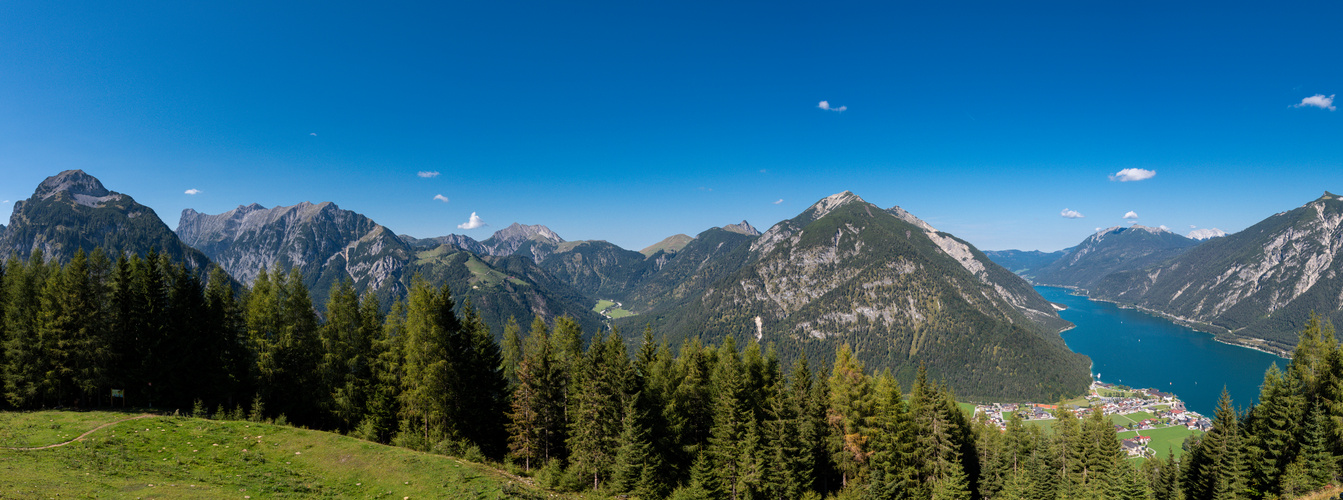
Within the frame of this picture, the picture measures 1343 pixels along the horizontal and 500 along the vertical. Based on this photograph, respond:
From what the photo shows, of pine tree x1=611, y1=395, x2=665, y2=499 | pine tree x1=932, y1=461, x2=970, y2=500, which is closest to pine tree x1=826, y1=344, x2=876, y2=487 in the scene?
pine tree x1=932, y1=461, x2=970, y2=500

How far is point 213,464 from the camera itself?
29609 mm

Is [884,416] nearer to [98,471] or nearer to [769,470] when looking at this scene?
[769,470]

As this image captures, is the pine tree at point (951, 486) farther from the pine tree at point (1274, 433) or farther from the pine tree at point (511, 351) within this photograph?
the pine tree at point (511, 351)

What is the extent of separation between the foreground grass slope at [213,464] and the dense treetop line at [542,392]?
5449 millimetres

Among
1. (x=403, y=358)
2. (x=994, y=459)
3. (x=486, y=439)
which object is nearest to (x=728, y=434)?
(x=486, y=439)

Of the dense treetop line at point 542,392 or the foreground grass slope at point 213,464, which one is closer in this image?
the foreground grass slope at point 213,464

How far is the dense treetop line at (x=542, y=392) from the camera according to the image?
129ft

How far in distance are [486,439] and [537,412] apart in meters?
6.80

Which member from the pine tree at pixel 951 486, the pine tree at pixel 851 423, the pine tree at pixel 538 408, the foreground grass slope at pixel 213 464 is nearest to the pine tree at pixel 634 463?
the foreground grass slope at pixel 213 464

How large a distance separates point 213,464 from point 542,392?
68.4 ft

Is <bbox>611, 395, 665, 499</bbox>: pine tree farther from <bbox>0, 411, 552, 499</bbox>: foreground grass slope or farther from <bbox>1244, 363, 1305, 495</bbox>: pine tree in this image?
<bbox>1244, 363, 1305, 495</bbox>: pine tree

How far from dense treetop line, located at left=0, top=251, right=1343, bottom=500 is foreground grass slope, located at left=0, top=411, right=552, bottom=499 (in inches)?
215

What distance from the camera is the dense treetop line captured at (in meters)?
39.2

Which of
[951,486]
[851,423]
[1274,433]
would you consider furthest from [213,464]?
[1274,433]
